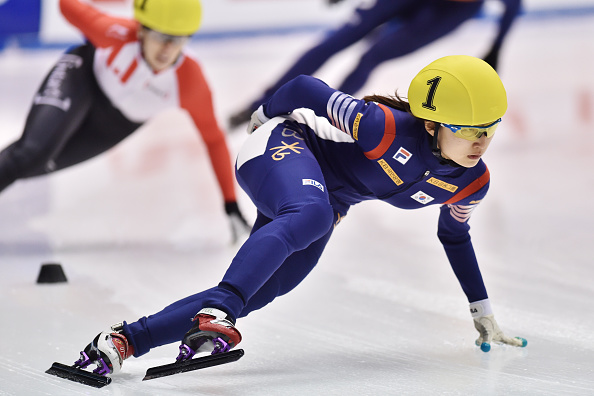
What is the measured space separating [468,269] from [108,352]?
1.22 metres

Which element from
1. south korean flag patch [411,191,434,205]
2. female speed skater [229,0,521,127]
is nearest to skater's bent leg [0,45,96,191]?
female speed skater [229,0,521,127]

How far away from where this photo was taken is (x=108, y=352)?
229 cm

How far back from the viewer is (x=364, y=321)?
3.23m

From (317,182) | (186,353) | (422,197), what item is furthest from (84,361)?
(422,197)

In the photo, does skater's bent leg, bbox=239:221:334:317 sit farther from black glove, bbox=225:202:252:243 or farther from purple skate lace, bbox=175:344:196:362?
black glove, bbox=225:202:252:243

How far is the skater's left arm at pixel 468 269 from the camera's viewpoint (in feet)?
9.43

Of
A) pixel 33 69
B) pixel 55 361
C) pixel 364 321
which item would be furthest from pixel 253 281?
pixel 33 69

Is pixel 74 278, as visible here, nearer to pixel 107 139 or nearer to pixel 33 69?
pixel 107 139

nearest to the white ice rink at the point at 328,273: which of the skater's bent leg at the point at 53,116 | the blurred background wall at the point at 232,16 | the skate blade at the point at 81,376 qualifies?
the skate blade at the point at 81,376

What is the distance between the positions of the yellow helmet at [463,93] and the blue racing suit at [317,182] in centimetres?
17

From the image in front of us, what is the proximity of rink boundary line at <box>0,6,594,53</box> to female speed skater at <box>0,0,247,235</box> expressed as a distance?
3557 mm

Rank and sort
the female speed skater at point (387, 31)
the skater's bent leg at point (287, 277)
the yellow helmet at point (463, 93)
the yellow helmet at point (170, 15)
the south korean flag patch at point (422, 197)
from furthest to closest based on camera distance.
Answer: the female speed skater at point (387, 31), the yellow helmet at point (170, 15), the south korean flag patch at point (422, 197), the skater's bent leg at point (287, 277), the yellow helmet at point (463, 93)

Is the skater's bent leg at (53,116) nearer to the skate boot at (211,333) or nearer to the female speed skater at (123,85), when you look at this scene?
the female speed skater at (123,85)

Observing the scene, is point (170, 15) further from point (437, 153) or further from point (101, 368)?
point (101, 368)
